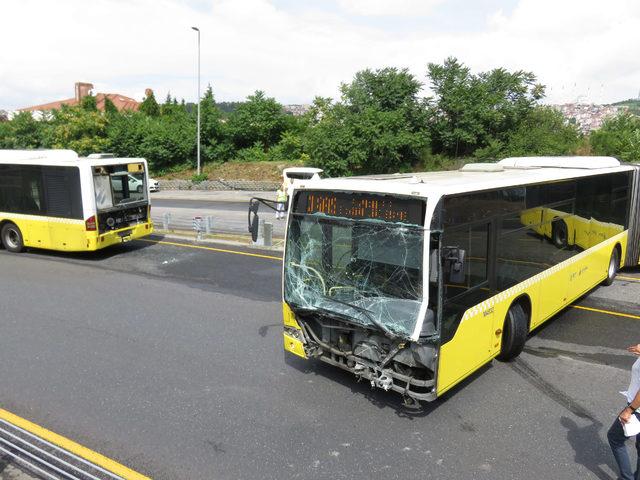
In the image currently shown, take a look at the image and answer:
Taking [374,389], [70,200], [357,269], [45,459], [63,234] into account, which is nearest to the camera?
[45,459]

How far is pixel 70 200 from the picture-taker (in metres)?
13.7

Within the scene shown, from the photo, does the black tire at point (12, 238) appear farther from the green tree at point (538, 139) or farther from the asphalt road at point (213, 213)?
the green tree at point (538, 139)

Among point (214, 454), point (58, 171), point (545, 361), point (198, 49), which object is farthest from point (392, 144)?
point (214, 454)

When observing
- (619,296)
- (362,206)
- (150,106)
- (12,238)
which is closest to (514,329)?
(362,206)

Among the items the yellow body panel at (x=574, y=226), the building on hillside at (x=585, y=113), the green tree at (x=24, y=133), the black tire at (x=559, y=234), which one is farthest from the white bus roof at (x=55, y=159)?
the green tree at (x=24, y=133)

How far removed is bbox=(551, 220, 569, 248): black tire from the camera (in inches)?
319

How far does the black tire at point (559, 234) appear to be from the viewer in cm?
810

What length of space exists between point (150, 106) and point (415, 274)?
6819 centimetres

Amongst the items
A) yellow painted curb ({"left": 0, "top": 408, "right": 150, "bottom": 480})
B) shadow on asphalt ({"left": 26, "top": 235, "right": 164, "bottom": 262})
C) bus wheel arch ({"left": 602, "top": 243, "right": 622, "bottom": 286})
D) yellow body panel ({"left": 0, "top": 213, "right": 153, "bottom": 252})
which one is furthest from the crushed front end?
shadow on asphalt ({"left": 26, "top": 235, "right": 164, "bottom": 262})

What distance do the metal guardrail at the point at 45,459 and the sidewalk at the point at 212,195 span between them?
28.1 metres

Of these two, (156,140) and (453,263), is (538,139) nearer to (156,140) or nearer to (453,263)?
(453,263)

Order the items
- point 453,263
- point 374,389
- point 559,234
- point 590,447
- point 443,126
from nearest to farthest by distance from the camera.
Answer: point 590,447, point 453,263, point 374,389, point 559,234, point 443,126

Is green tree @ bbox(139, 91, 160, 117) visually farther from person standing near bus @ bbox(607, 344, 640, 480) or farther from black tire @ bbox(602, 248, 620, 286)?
person standing near bus @ bbox(607, 344, 640, 480)

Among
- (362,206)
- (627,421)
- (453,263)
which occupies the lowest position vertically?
(627,421)
